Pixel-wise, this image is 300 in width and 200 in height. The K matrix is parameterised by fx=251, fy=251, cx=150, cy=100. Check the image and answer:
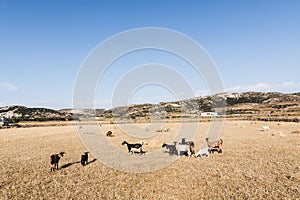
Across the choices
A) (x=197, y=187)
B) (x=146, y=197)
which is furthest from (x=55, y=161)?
(x=197, y=187)

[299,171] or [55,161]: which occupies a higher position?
[55,161]

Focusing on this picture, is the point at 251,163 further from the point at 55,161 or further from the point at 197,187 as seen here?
the point at 55,161

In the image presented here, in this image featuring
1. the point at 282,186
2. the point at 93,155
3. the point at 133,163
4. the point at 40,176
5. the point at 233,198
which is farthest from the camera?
the point at 93,155

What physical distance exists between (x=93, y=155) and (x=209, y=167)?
1052 centimetres

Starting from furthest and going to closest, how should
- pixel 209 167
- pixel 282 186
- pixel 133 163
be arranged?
pixel 133 163, pixel 209 167, pixel 282 186

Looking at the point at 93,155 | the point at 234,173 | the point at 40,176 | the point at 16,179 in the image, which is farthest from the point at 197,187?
the point at 93,155

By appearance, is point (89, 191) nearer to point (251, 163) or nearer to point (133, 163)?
point (133, 163)

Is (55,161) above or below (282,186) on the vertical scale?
above

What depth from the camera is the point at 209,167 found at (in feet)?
53.0

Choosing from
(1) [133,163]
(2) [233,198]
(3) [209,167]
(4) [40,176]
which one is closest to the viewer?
(2) [233,198]

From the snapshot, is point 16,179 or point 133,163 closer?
point 16,179

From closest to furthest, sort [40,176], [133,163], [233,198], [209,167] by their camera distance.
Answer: [233,198] → [40,176] → [209,167] → [133,163]

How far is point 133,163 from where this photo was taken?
59.6ft

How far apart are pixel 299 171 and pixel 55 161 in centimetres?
1479
